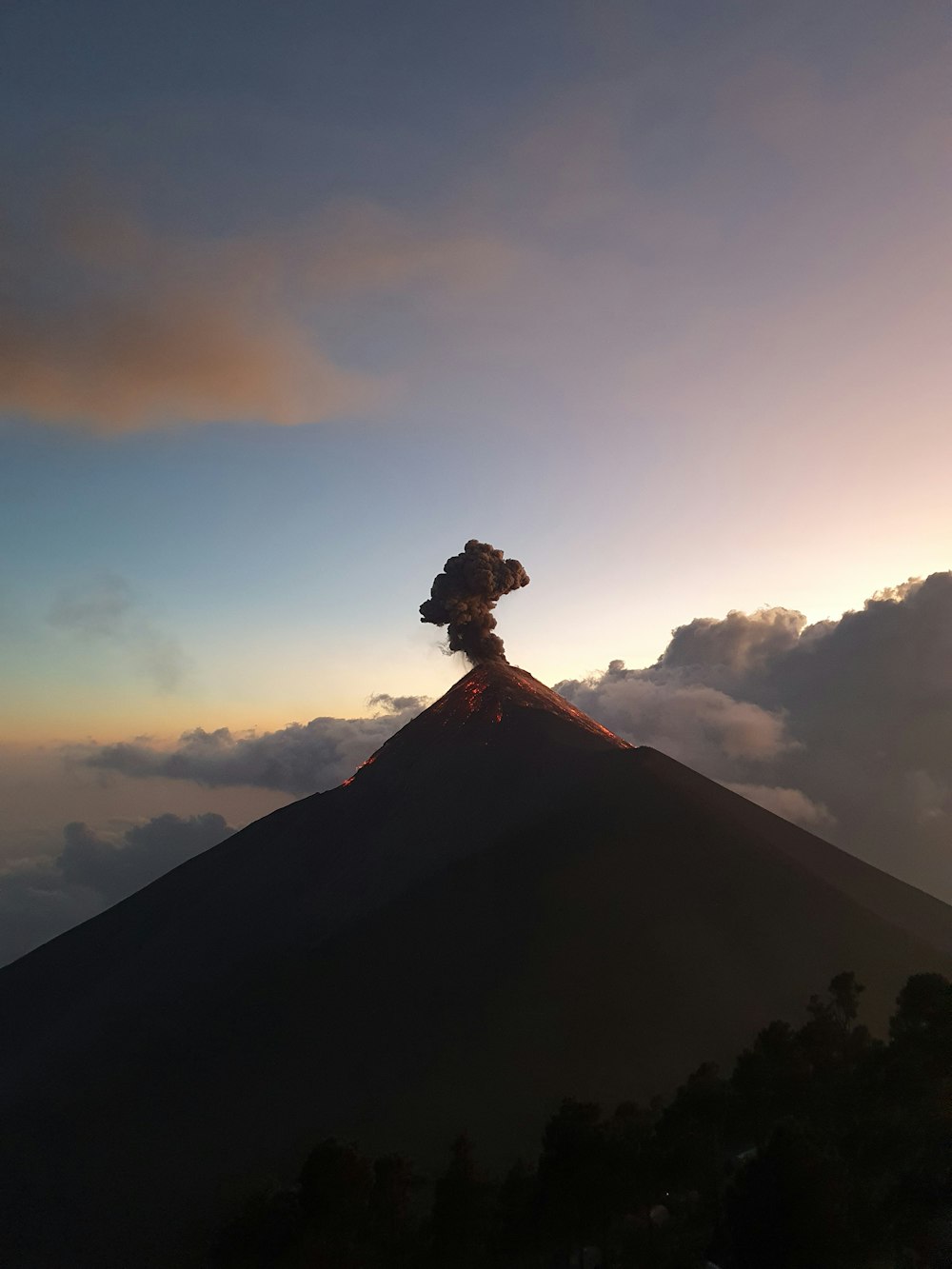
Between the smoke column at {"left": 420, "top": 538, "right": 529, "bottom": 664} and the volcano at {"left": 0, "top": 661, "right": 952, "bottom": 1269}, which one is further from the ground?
the smoke column at {"left": 420, "top": 538, "right": 529, "bottom": 664}

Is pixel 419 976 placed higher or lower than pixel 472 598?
lower

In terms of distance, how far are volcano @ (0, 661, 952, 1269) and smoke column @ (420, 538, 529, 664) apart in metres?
21.9

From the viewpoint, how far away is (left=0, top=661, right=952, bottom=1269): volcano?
170 feet

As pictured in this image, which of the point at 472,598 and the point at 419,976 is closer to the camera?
the point at 419,976

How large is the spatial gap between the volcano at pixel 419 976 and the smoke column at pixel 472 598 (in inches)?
864

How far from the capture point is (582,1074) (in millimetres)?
56781

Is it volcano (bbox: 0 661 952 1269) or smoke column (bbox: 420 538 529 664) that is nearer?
volcano (bbox: 0 661 952 1269)

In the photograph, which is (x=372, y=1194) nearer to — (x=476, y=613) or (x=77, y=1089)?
(x=77, y=1089)

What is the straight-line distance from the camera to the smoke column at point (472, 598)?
12719 centimetres

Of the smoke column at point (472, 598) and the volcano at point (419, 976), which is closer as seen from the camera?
the volcano at point (419, 976)

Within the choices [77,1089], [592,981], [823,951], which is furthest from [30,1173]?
[823,951]

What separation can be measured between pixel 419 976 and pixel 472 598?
6948 cm

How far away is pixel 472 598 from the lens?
129 m

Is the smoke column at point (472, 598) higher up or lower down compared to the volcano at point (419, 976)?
higher up
